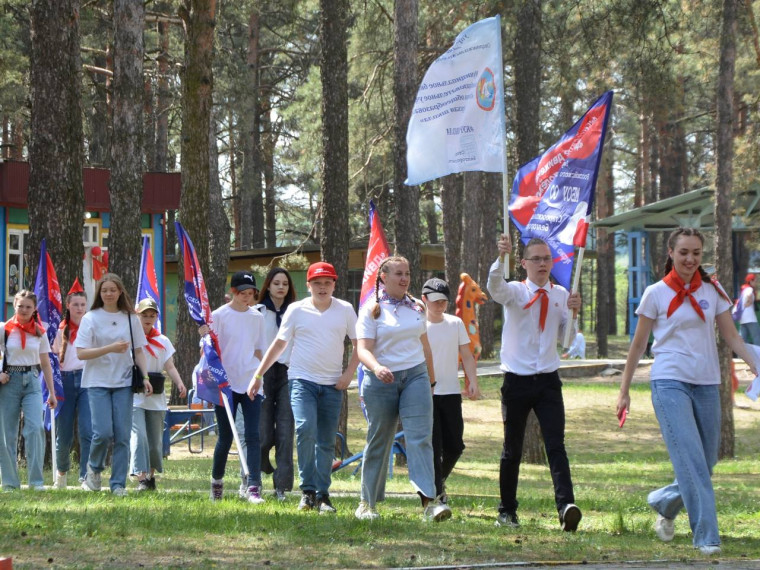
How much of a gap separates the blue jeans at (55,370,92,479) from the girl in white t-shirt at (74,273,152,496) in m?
1.78

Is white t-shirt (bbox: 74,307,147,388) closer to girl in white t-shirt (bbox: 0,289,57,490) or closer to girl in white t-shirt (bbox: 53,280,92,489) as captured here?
girl in white t-shirt (bbox: 0,289,57,490)

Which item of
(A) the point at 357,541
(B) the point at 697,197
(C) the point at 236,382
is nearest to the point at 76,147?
(C) the point at 236,382

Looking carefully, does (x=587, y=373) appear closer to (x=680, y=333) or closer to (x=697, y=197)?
(x=697, y=197)

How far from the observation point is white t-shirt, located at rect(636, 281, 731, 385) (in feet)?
23.8

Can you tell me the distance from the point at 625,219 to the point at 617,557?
1128 inches

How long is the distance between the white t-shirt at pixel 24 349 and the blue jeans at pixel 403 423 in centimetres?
359

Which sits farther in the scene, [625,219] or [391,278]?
[625,219]

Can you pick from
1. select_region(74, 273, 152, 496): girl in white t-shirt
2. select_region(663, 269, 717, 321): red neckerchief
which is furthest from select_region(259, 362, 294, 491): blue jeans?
select_region(663, 269, 717, 321): red neckerchief

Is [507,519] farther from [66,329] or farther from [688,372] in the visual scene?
[66,329]

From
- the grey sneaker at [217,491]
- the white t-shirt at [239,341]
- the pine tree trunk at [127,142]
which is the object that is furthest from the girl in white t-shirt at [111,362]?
the pine tree trunk at [127,142]

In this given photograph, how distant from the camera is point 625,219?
3469cm

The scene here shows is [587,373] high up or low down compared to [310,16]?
down

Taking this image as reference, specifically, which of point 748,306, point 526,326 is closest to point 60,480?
point 526,326

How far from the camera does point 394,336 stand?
8203 millimetres
